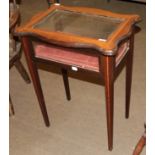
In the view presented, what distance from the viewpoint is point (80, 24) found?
4.74 feet

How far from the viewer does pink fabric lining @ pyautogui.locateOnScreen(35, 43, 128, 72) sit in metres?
1.36

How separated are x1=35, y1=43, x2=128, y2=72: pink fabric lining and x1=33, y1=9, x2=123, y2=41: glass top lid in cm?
10

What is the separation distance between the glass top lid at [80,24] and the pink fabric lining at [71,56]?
0.33ft

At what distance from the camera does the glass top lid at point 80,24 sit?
1.36 meters

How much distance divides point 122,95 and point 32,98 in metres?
0.62

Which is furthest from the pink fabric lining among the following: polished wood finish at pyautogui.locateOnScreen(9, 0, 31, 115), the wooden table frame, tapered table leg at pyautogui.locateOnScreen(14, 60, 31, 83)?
tapered table leg at pyautogui.locateOnScreen(14, 60, 31, 83)

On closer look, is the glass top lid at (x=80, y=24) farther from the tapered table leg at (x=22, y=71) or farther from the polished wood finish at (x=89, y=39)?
the tapered table leg at (x=22, y=71)

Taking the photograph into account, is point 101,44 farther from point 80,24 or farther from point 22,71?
point 22,71

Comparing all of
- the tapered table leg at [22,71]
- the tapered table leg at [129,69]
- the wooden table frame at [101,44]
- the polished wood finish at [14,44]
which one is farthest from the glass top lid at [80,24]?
the tapered table leg at [22,71]

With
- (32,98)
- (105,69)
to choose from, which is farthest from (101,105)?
(105,69)

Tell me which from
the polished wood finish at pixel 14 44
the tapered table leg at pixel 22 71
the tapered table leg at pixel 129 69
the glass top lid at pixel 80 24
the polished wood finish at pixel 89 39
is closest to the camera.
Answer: the polished wood finish at pixel 89 39

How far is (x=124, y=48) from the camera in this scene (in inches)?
57.5

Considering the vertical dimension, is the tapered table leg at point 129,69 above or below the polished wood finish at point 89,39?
below
